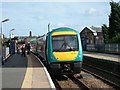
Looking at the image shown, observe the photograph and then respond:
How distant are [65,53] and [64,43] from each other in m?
0.74

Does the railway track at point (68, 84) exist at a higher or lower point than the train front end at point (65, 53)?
lower

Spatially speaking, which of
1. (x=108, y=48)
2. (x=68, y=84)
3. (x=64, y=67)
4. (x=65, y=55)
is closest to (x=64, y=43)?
(x=65, y=55)

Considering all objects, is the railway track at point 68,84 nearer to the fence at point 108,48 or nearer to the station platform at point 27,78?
the station platform at point 27,78

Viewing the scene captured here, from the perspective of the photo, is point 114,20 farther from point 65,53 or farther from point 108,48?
point 65,53

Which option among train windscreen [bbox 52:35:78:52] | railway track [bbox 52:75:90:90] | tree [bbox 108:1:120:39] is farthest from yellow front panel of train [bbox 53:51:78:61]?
tree [bbox 108:1:120:39]

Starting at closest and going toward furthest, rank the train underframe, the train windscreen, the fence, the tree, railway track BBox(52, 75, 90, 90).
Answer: railway track BBox(52, 75, 90, 90) → the train underframe → the train windscreen → the fence → the tree

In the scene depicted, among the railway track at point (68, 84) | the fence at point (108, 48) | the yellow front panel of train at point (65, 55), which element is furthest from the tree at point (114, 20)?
the yellow front panel of train at point (65, 55)

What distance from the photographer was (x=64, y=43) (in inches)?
741

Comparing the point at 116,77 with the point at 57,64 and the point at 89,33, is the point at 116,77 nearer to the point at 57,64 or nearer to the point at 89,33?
the point at 57,64

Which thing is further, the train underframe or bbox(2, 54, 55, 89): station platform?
the train underframe

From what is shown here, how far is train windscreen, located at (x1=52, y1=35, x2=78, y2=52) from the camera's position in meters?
18.5

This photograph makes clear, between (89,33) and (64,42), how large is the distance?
3438 inches

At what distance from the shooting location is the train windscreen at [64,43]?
1855cm

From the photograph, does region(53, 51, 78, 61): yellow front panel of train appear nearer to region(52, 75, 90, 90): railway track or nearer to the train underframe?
the train underframe
